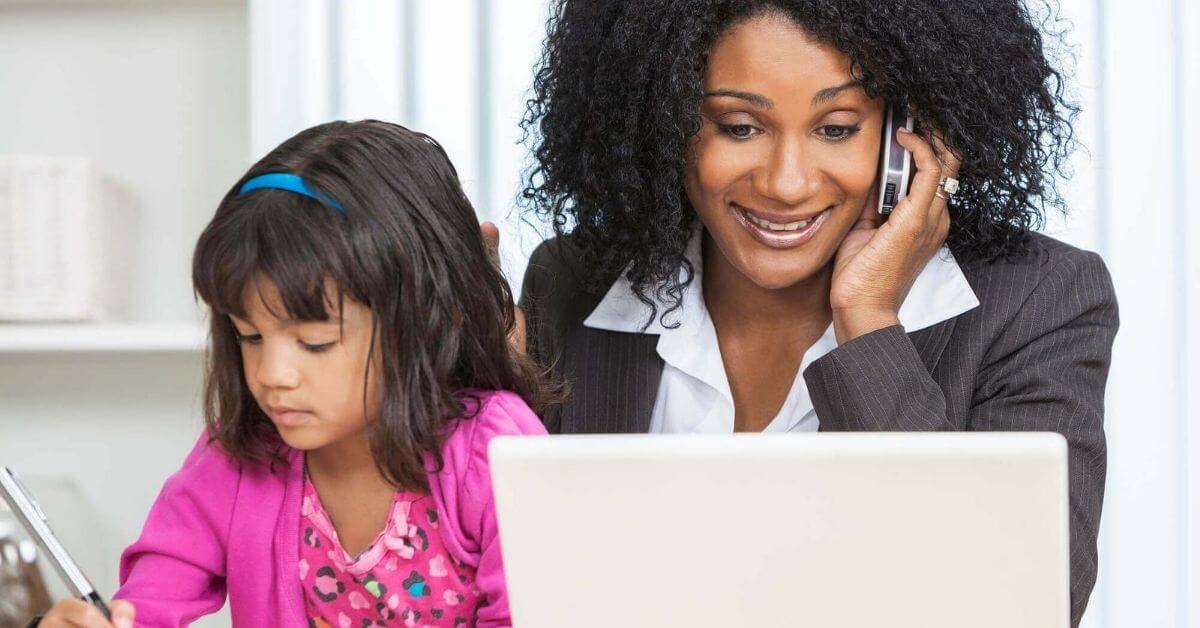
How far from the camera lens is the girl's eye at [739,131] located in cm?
143

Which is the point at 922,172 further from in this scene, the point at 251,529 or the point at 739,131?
the point at 251,529

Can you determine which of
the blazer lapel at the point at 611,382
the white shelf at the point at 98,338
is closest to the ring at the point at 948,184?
the blazer lapel at the point at 611,382

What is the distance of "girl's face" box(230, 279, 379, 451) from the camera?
1.10 m

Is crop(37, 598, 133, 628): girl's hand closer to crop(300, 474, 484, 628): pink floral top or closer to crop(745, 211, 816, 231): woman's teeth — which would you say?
crop(300, 474, 484, 628): pink floral top

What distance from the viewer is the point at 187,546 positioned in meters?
1.21

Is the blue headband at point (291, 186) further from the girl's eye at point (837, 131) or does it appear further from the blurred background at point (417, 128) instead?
the blurred background at point (417, 128)

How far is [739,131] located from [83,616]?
33.3 inches

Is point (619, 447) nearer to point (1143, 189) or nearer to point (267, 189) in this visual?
point (267, 189)

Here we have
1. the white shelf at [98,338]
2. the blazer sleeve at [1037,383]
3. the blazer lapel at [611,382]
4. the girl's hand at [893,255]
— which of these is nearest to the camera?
the blazer sleeve at [1037,383]

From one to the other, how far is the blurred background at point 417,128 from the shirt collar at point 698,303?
33 centimetres

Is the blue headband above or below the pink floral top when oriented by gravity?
above

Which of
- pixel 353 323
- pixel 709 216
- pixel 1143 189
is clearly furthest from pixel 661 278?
pixel 1143 189

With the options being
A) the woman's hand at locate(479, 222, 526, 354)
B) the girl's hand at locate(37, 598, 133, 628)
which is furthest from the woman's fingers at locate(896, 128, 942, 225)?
the girl's hand at locate(37, 598, 133, 628)

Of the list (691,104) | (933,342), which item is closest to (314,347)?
(691,104)
